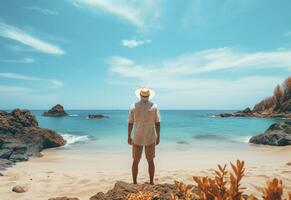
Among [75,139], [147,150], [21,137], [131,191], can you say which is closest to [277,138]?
[147,150]

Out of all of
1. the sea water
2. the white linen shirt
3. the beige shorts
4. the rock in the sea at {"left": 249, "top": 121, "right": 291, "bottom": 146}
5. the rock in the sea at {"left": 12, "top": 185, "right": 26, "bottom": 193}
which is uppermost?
the white linen shirt

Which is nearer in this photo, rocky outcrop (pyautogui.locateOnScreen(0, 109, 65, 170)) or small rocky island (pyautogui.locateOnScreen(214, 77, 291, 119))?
rocky outcrop (pyautogui.locateOnScreen(0, 109, 65, 170))

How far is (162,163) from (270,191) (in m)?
9.83

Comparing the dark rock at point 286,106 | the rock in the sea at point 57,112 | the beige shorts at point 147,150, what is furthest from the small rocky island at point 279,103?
the beige shorts at point 147,150

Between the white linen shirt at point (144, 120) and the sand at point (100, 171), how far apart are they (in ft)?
4.58

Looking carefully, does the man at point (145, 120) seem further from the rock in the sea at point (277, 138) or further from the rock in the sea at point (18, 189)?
the rock in the sea at point (277, 138)

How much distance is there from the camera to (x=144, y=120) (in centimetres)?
606

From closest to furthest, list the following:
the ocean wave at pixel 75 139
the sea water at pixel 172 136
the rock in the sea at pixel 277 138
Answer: the rock in the sea at pixel 277 138
the sea water at pixel 172 136
the ocean wave at pixel 75 139

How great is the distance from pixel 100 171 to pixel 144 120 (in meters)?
3.99

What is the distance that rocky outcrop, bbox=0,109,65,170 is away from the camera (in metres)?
11.9

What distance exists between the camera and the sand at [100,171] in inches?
251

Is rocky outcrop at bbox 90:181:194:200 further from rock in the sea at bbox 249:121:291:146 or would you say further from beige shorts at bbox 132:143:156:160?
rock in the sea at bbox 249:121:291:146

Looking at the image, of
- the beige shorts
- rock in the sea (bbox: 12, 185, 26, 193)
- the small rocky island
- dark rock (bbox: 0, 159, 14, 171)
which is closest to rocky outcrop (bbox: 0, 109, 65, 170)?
dark rock (bbox: 0, 159, 14, 171)

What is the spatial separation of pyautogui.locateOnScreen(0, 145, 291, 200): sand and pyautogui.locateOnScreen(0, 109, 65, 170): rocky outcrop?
27.4 inches
